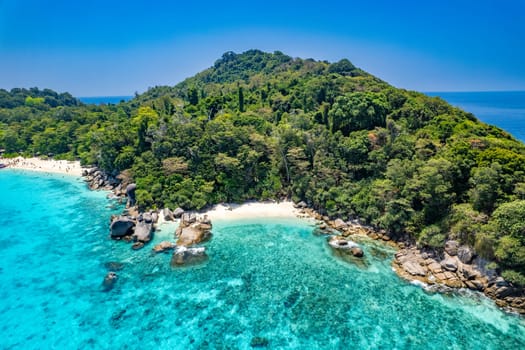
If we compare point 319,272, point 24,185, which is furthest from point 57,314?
point 24,185

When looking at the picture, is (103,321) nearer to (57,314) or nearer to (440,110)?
(57,314)

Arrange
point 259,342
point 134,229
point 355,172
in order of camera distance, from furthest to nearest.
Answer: point 355,172
point 134,229
point 259,342

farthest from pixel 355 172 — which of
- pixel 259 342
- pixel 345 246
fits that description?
pixel 259 342

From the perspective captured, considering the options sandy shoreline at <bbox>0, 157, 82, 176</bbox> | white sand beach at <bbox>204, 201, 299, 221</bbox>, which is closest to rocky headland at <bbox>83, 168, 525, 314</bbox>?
white sand beach at <bbox>204, 201, 299, 221</bbox>

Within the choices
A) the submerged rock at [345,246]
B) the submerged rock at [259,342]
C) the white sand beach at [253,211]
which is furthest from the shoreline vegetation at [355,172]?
the submerged rock at [259,342]

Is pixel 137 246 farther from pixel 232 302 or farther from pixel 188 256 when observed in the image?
pixel 232 302

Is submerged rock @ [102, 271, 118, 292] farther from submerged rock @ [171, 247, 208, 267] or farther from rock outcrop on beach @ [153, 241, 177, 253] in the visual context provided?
submerged rock @ [171, 247, 208, 267]

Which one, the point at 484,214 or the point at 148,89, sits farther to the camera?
the point at 148,89
